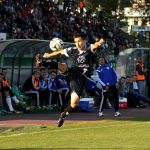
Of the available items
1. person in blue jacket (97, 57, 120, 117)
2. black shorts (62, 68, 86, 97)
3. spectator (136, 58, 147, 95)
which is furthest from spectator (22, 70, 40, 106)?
black shorts (62, 68, 86, 97)

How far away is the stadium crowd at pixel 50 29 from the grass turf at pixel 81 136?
18.6ft

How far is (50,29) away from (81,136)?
23.0m

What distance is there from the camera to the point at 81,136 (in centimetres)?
1353

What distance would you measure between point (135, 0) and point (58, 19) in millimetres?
19969

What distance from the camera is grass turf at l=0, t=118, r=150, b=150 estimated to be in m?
11.7

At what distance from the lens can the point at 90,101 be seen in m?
23.1

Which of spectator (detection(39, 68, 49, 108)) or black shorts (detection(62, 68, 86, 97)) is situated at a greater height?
black shorts (detection(62, 68, 86, 97))

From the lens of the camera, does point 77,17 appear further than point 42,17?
Yes

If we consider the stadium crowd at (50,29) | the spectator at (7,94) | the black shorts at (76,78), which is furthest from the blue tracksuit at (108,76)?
the black shorts at (76,78)

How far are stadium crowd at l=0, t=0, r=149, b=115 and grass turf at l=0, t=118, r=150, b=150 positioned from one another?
568 cm

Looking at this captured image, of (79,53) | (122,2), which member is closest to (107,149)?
(79,53)

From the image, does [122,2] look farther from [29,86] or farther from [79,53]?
[79,53]

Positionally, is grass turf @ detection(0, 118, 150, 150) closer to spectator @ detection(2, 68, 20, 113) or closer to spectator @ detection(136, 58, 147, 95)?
spectator @ detection(2, 68, 20, 113)

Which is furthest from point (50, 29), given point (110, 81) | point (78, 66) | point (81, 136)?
point (81, 136)
